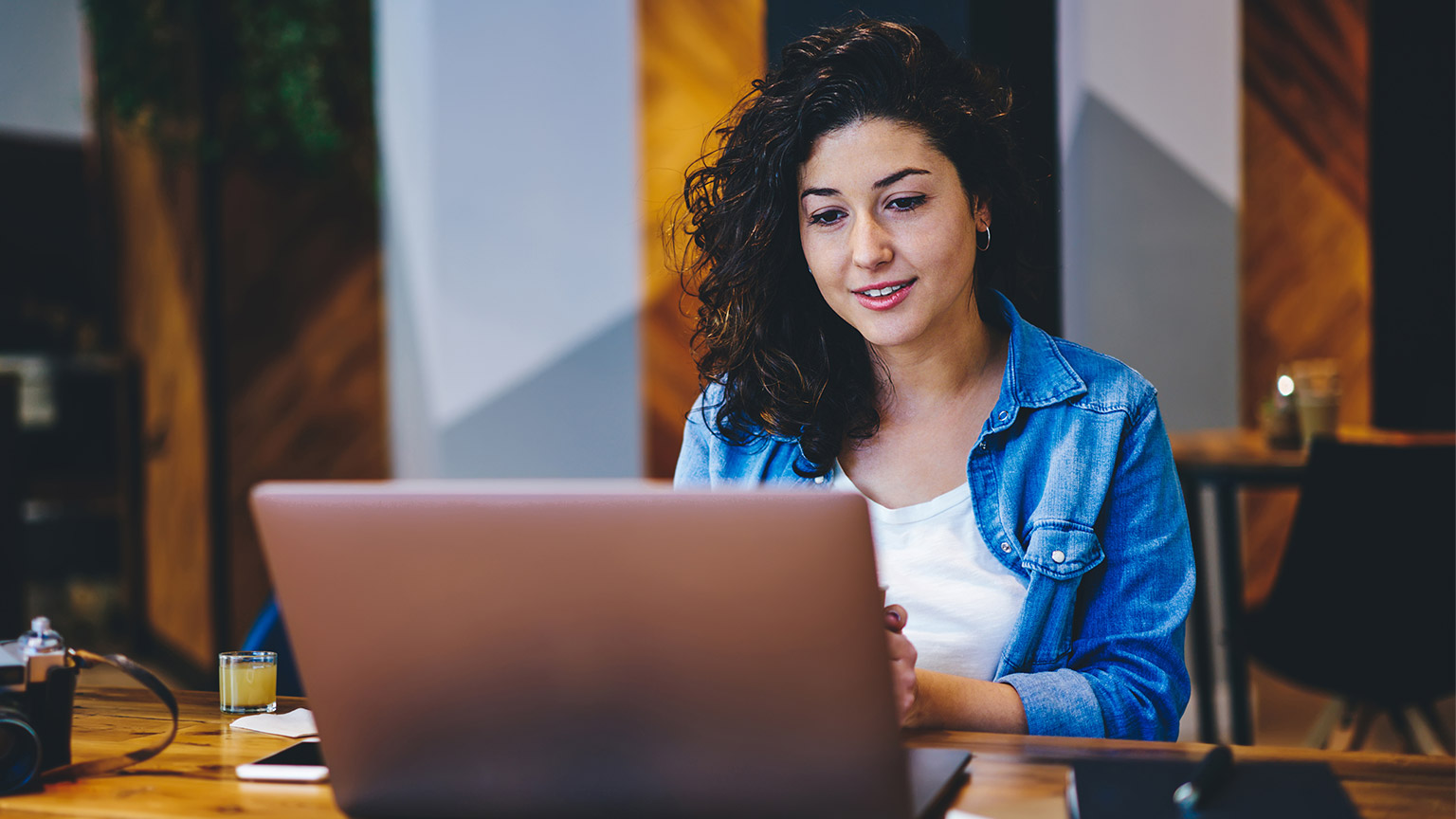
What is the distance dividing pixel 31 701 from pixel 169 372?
3.74 meters

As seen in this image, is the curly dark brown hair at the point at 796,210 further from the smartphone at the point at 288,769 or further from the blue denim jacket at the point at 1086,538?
the smartphone at the point at 288,769

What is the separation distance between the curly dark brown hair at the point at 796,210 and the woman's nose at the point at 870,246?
136mm

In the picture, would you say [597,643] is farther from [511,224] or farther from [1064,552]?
[511,224]

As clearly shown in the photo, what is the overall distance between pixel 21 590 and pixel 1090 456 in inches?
139

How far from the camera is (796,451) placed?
4.92 ft

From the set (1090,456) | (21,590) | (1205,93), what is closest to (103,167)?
(21,590)

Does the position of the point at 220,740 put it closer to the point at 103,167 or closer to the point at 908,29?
the point at 908,29

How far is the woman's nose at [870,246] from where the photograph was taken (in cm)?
137

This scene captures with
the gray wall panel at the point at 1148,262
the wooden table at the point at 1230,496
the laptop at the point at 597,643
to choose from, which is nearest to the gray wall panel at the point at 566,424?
the gray wall panel at the point at 1148,262

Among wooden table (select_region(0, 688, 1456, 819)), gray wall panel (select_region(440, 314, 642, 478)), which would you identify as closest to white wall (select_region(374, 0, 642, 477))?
gray wall panel (select_region(440, 314, 642, 478))

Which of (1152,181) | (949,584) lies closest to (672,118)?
(1152,181)

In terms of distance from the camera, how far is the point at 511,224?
3.88m

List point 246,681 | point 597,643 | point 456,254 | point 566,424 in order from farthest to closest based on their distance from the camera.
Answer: point 566,424 < point 456,254 < point 246,681 < point 597,643

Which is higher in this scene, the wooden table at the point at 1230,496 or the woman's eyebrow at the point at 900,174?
the woman's eyebrow at the point at 900,174
